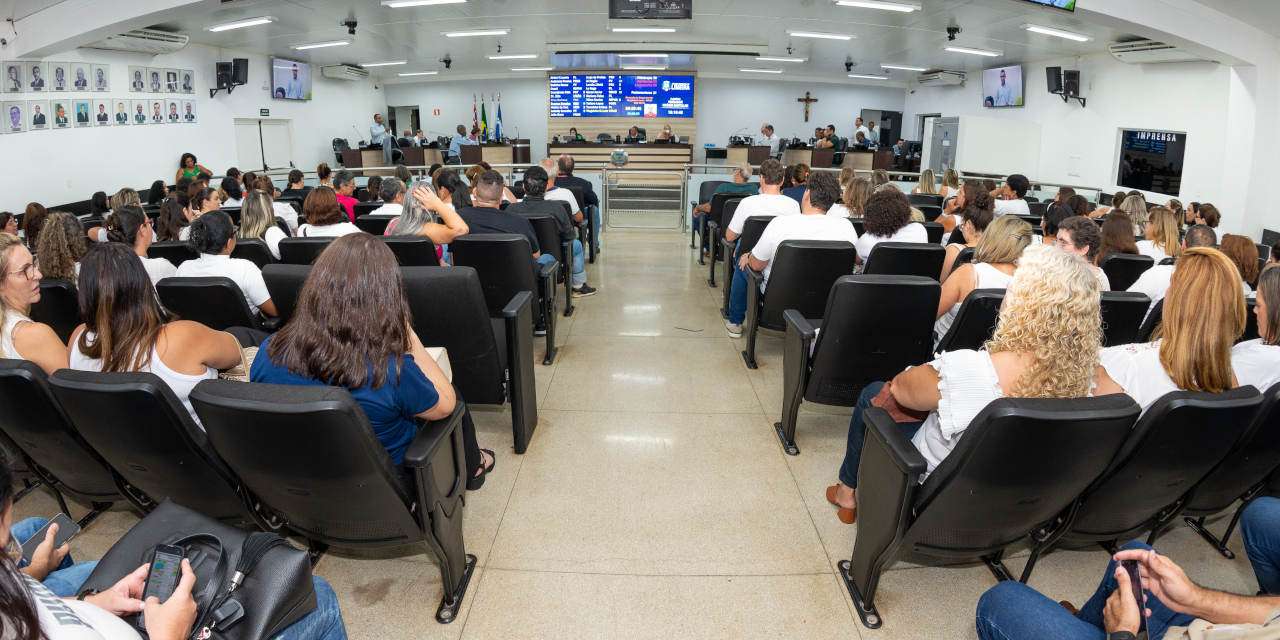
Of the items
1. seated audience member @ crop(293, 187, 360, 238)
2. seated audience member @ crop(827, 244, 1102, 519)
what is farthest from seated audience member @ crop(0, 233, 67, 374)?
seated audience member @ crop(827, 244, 1102, 519)

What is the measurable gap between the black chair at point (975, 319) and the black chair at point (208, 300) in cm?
290

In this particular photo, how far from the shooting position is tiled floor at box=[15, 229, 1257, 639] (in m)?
2.00

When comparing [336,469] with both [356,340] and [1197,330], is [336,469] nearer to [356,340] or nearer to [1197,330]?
[356,340]

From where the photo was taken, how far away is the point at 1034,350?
1.72 meters

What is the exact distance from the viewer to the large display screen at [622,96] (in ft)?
53.8

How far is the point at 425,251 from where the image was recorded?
3.29 meters

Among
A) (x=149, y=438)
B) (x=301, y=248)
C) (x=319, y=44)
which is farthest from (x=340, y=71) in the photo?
(x=149, y=438)

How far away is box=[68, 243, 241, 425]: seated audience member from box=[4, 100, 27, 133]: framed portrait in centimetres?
775

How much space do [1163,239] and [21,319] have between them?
552 centimetres

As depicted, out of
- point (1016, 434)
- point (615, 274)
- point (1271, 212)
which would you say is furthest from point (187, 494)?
point (1271, 212)

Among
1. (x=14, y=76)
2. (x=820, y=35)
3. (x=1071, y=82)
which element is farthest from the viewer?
(x=1071, y=82)

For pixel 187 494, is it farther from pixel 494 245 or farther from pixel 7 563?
pixel 494 245

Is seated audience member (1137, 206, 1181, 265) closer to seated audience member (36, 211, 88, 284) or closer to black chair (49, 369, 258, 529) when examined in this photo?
black chair (49, 369, 258, 529)

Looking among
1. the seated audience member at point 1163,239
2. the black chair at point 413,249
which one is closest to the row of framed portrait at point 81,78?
the black chair at point 413,249
